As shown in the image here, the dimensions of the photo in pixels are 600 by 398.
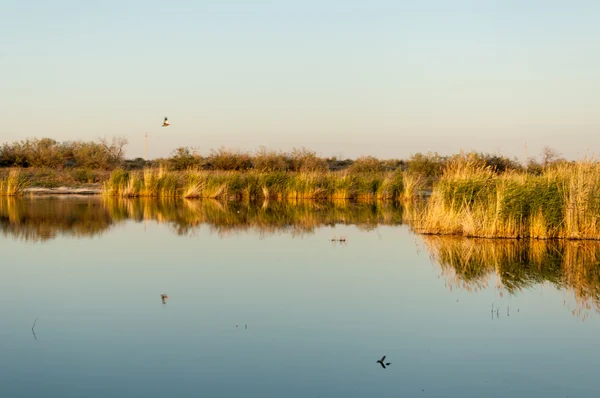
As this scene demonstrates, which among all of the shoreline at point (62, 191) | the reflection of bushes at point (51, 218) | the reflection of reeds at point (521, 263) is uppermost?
the shoreline at point (62, 191)

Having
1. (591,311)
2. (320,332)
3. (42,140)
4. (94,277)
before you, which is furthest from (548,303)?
(42,140)

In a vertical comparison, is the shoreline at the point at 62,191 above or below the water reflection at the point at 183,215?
above

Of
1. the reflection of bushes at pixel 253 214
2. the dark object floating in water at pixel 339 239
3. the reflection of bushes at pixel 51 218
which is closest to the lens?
the dark object floating in water at pixel 339 239

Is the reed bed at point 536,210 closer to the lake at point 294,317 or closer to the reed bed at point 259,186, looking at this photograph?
the lake at point 294,317

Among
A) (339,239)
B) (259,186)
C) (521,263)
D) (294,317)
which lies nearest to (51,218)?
(339,239)

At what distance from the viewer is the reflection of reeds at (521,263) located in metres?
9.77

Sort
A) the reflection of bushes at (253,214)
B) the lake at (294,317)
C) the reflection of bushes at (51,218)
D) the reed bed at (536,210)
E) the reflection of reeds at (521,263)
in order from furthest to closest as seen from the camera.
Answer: the reflection of bushes at (253,214)
the reflection of bushes at (51,218)
the reed bed at (536,210)
the reflection of reeds at (521,263)
the lake at (294,317)

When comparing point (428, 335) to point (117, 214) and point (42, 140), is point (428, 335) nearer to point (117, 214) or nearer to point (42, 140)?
point (117, 214)

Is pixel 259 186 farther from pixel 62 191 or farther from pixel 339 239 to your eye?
pixel 339 239

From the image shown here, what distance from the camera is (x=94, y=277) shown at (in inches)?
382

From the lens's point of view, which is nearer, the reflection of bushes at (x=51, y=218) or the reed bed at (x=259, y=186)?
the reflection of bushes at (x=51, y=218)

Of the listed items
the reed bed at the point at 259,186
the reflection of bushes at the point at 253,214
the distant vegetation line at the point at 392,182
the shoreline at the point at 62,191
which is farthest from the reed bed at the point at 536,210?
the shoreline at the point at 62,191

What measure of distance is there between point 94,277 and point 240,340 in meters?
3.87

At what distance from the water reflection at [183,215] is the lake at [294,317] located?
1.44m
